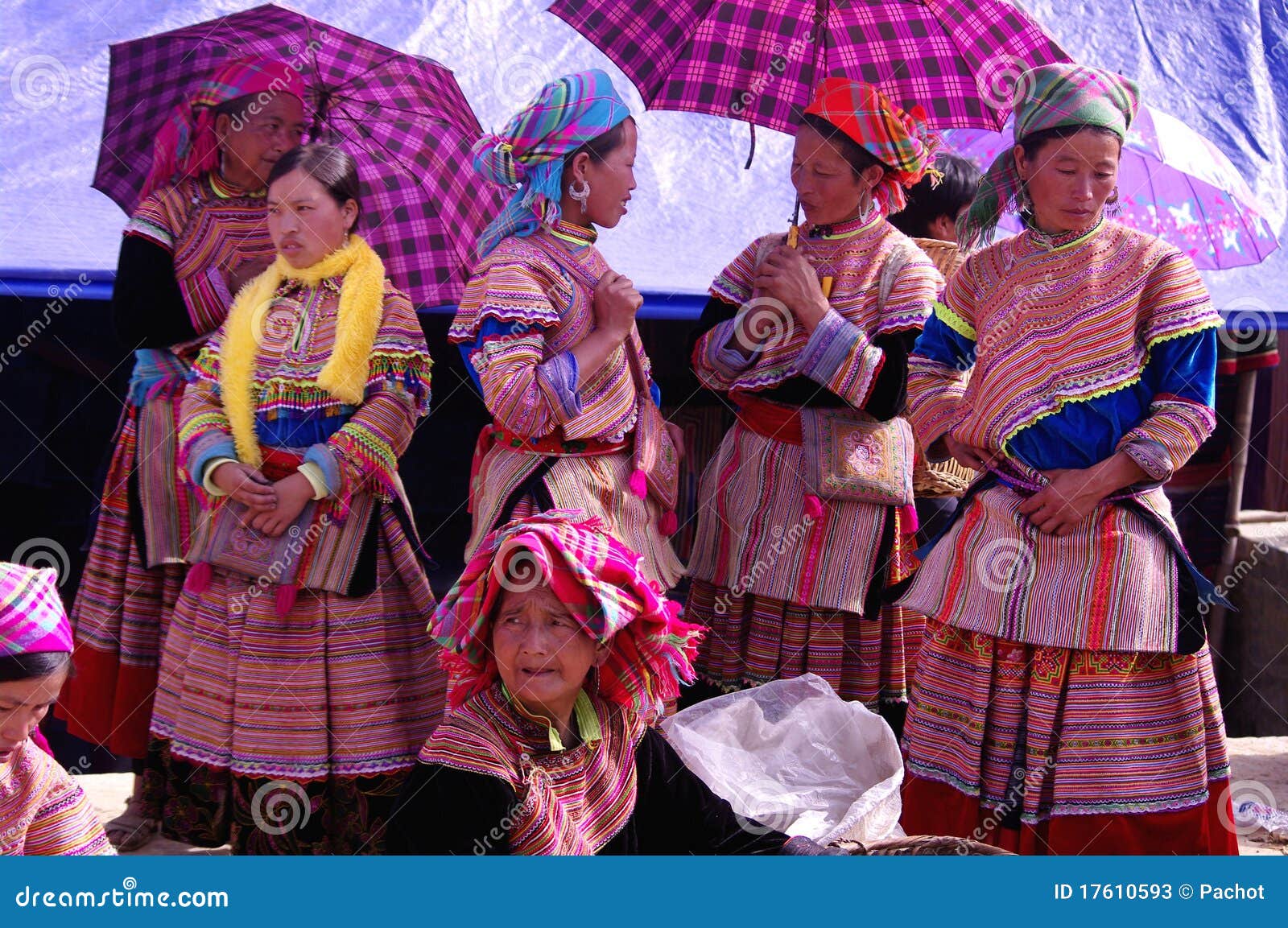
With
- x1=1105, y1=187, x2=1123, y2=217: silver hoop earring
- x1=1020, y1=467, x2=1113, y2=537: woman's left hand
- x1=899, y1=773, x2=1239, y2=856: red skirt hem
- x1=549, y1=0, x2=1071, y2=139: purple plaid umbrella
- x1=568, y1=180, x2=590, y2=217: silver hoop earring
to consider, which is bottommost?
x1=899, y1=773, x2=1239, y2=856: red skirt hem

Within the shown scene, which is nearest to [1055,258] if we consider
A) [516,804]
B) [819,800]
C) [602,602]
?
[819,800]

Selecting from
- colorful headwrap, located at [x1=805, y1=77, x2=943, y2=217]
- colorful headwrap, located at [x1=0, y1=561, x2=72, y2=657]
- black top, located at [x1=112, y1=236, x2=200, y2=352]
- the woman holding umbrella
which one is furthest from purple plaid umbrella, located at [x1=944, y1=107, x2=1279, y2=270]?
colorful headwrap, located at [x1=0, y1=561, x2=72, y2=657]

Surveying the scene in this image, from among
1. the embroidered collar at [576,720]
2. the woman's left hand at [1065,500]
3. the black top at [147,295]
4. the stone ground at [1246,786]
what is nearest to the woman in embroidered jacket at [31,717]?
the embroidered collar at [576,720]

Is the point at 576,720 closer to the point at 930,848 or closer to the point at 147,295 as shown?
the point at 930,848

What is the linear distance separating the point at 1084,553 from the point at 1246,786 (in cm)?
150

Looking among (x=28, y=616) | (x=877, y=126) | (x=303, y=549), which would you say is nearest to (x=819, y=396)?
(x=877, y=126)

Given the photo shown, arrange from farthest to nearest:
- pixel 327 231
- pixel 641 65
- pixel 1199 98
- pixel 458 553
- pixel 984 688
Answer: pixel 458 553
pixel 1199 98
pixel 641 65
pixel 327 231
pixel 984 688

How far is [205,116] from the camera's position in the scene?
360 cm

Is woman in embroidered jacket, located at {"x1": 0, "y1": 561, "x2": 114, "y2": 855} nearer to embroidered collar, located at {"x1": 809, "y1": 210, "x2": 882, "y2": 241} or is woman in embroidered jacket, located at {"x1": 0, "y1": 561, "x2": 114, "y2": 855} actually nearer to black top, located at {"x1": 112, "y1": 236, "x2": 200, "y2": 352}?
black top, located at {"x1": 112, "y1": 236, "x2": 200, "y2": 352}

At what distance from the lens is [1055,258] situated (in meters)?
3.12

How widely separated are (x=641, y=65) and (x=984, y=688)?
2.01 metres

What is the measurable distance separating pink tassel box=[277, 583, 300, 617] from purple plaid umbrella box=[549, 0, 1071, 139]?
174 cm

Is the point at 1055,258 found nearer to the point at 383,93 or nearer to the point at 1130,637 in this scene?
the point at 1130,637

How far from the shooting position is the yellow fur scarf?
3268 mm
